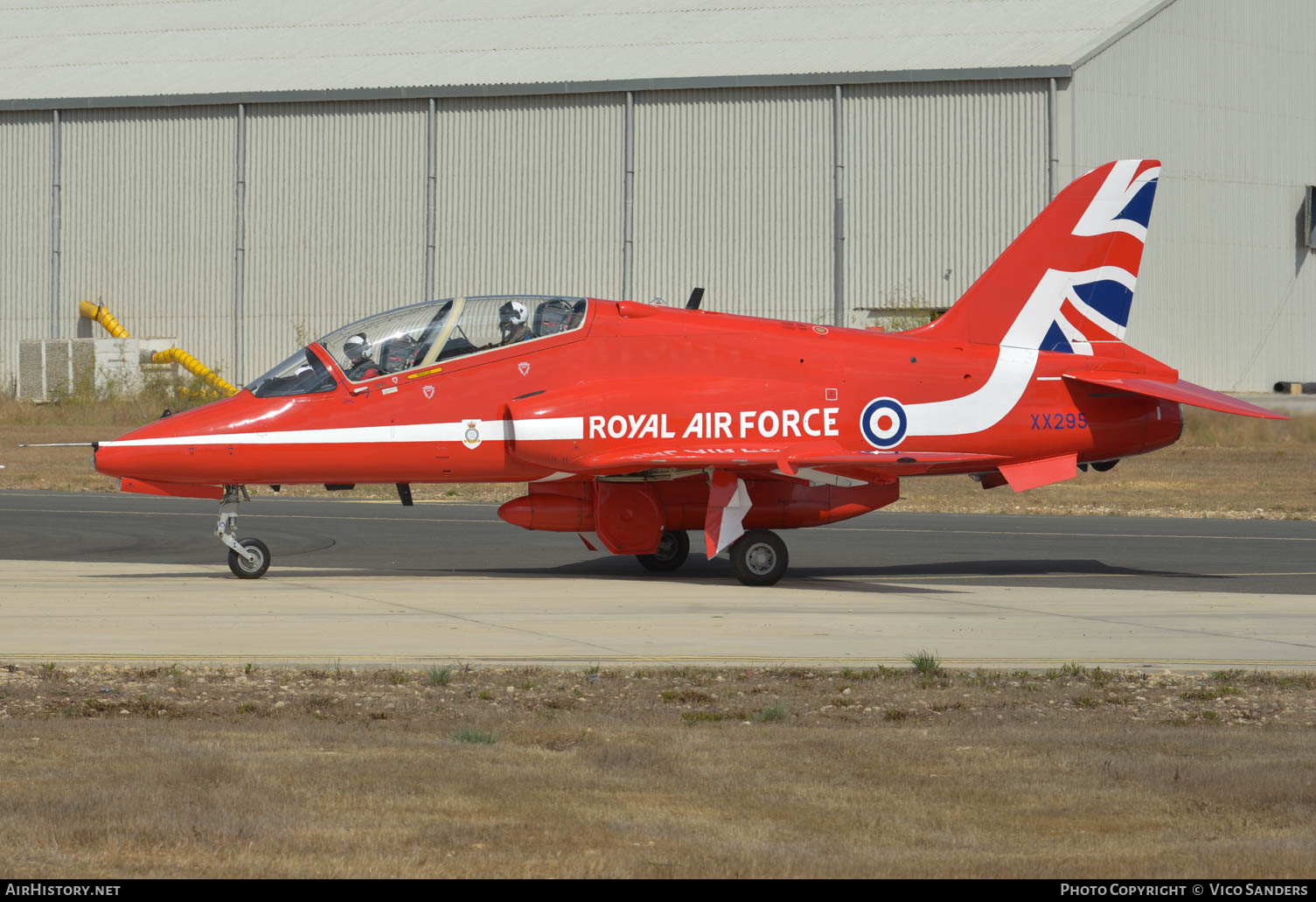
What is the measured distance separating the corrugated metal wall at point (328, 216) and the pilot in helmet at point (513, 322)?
31938 millimetres

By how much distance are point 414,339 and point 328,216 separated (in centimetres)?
3421

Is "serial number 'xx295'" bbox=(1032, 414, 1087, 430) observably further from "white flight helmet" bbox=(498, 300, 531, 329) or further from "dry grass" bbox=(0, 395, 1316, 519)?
"dry grass" bbox=(0, 395, 1316, 519)

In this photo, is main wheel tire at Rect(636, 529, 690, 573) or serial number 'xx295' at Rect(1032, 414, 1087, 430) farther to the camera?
main wheel tire at Rect(636, 529, 690, 573)

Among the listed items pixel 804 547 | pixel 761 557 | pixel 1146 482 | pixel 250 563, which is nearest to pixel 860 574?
pixel 761 557

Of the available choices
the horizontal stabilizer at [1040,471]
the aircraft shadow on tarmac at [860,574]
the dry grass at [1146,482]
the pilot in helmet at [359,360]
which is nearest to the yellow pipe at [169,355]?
the dry grass at [1146,482]

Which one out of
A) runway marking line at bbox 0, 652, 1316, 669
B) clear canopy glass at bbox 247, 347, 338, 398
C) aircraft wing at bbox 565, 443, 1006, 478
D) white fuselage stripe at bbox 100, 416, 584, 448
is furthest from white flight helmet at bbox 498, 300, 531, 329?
runway marking line at bbox 0, 652, 1316, 669

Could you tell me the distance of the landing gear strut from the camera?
1728 cm

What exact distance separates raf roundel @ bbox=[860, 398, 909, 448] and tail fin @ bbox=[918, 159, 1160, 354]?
1545 mm

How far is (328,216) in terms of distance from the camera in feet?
164

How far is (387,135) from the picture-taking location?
4938cm

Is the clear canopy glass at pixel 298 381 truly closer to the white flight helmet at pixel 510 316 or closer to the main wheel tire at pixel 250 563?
the main wheel tire at pixel 250 563

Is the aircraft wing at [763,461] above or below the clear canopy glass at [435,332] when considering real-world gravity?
below

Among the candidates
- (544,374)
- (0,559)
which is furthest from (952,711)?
(0,559)

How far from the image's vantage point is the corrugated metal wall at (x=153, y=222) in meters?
51.1
